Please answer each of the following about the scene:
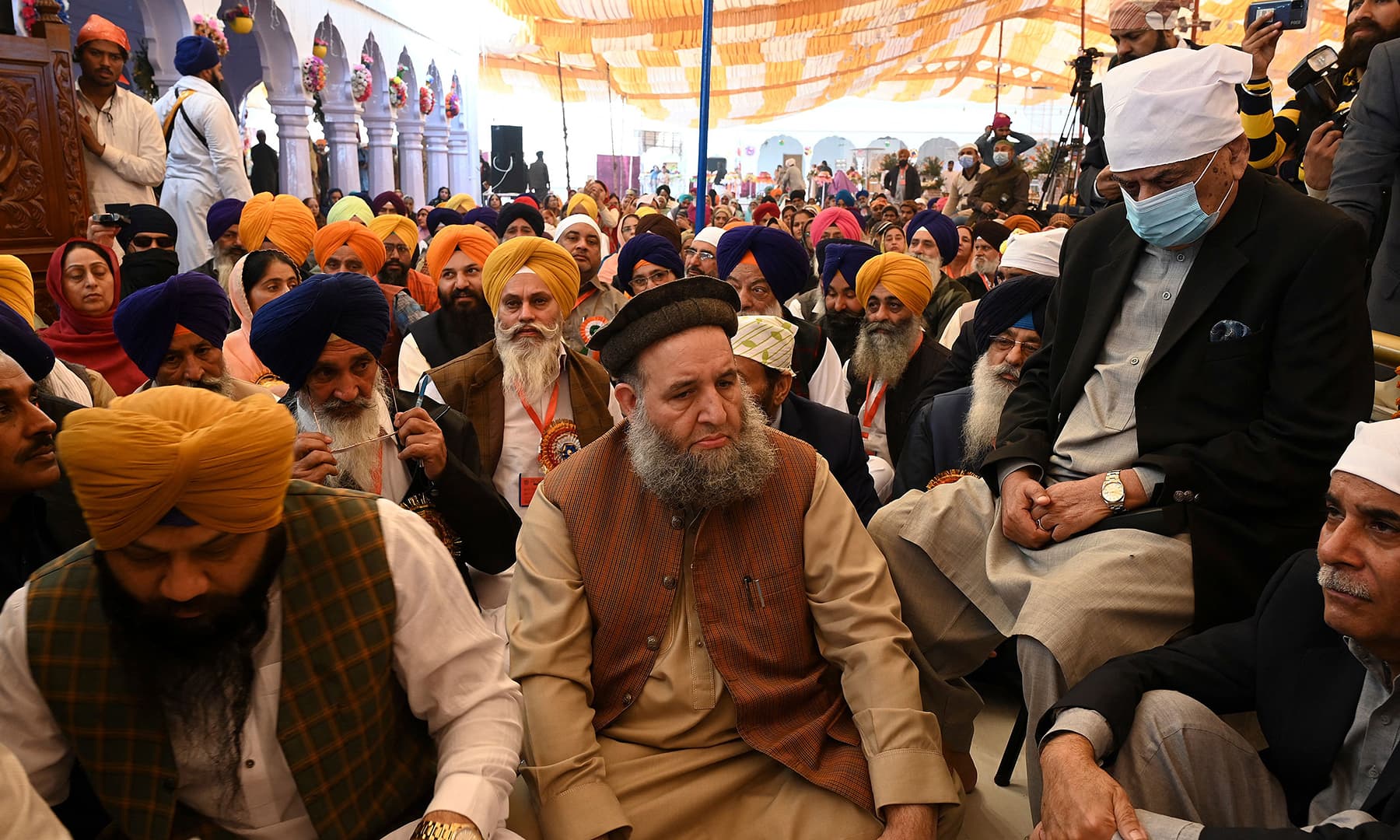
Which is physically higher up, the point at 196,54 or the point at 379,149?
the point at 196,54

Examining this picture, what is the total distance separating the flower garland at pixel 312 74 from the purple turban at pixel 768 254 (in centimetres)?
1108

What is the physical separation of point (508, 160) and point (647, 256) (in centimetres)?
1421

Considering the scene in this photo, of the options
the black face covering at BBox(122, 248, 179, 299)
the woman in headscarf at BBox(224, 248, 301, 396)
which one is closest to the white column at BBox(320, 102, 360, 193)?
the black face covering at BBox(122, 248, 179, 299)

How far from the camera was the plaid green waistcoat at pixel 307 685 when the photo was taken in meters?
1.62

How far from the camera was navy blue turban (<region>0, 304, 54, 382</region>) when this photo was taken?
260cm

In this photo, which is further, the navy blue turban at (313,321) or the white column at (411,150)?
the white column at (411,150)

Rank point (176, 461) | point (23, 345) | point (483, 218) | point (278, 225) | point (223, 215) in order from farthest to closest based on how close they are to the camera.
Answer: point (483, 218) → point (223, 215) → point (278, 225) → point (23, 345) → point (176, 461)

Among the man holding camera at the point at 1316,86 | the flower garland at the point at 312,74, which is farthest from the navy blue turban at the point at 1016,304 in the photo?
the flower garland at the point at 312,74

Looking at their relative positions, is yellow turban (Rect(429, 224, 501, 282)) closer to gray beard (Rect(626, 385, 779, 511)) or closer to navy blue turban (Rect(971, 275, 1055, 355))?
navy blue turban (Rect(971, 275, 1055, 355))

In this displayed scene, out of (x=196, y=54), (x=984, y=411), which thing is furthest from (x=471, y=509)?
(x=196, y=54)

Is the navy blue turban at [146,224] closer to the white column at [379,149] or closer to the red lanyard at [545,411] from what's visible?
the red lanyard at [545,411]

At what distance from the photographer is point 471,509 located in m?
2.74

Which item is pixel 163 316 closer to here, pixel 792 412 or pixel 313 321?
pixel 313 321

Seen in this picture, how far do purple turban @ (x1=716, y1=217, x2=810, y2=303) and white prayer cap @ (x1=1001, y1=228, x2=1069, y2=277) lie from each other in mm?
1099
